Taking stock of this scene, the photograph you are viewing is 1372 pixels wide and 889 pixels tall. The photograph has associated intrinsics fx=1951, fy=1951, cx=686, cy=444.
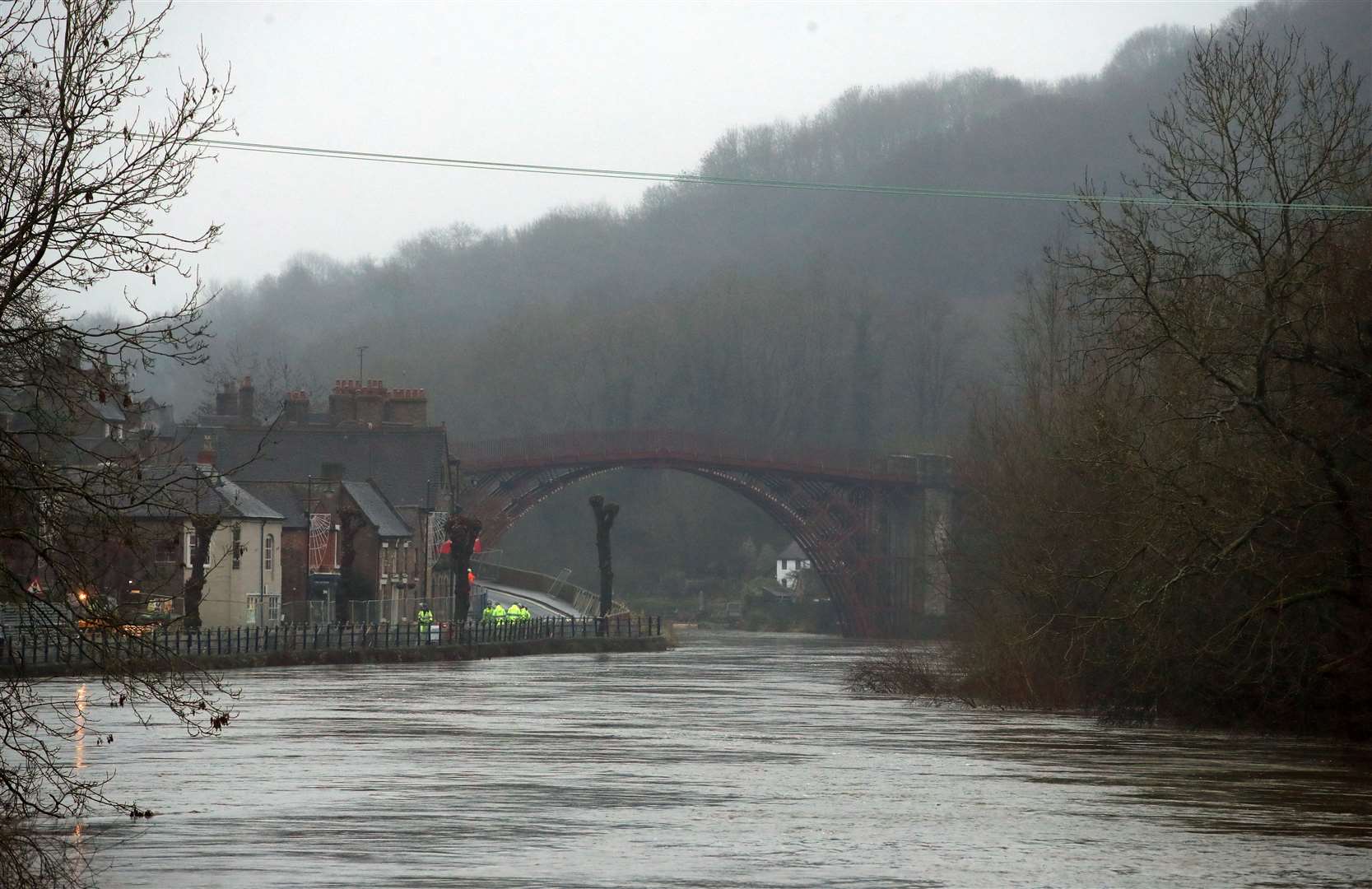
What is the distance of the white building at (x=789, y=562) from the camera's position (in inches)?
5842

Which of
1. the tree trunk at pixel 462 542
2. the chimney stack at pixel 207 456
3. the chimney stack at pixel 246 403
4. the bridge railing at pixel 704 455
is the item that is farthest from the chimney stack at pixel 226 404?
the tree trunk at pixel 462 542

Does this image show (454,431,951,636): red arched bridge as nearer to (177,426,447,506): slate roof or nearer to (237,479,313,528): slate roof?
(177,426,447,506): slate roof

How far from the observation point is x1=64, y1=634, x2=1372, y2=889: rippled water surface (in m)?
14.3

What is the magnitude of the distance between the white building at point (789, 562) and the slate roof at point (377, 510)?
2551 inches

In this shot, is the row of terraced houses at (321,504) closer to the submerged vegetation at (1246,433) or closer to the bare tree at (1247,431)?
the submerged vegetation at (1246,433)

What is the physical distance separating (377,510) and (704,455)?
19.2 m

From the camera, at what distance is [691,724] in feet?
106

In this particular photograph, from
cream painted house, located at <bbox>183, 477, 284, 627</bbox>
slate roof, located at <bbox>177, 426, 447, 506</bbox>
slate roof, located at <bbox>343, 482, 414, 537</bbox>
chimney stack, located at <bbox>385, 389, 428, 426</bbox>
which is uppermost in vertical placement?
chimney stack, located at <bbox>385, 389, 428, 426</bbox>

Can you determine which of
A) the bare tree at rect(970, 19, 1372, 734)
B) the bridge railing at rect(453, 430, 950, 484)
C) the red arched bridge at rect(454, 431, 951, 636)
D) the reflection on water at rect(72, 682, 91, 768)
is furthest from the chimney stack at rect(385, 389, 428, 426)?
the bare tree at rect(970, 19, 1372, 734)

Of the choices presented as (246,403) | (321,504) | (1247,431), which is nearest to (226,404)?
(246,403)

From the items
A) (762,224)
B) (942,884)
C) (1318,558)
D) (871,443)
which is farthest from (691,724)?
(762,224)

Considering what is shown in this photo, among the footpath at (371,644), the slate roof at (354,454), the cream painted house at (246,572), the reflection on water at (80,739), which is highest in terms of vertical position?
the slate roof at (354,454)

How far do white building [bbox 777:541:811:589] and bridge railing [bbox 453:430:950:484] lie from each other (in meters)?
44.2

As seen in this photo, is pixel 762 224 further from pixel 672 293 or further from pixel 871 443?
pixel 871 443
